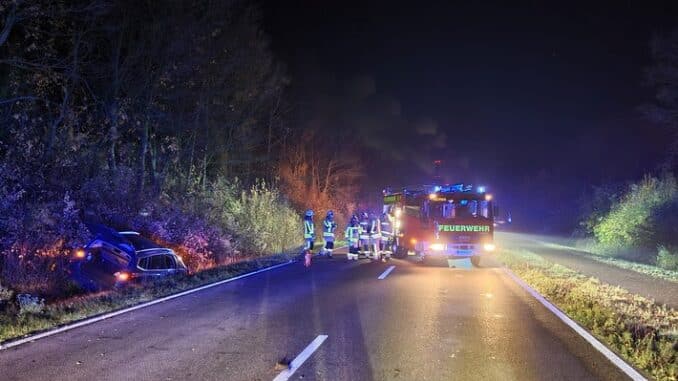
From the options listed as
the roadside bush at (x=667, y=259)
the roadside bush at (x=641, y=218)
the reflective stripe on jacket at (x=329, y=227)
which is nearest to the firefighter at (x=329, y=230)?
the reflective stripe on jacket at (x=329, y=227)

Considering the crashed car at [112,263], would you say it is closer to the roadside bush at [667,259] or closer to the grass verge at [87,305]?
the grass verge at [87,305]

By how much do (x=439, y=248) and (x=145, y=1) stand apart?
507 inches

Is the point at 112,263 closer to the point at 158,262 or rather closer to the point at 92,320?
the point at 158,262

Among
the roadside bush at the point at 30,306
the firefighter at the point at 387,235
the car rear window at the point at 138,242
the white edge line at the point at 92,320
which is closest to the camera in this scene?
the white edge line at the point at 92,320

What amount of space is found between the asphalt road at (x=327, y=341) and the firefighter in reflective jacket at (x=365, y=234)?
748cm

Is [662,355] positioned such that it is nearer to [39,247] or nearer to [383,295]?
[383,295]

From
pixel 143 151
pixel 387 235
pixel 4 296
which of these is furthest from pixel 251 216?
pixel 4 296

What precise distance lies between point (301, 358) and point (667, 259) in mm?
17666

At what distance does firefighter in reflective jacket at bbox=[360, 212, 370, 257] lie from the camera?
19.2 meters

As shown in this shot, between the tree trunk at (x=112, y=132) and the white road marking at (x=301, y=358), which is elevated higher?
the tree trunk at (x=112, y=132)

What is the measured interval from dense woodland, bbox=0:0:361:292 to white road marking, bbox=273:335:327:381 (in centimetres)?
737

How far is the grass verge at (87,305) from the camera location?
7.80m

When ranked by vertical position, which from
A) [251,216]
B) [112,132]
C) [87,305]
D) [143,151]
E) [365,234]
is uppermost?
[112,132]

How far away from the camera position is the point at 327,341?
7.16m
